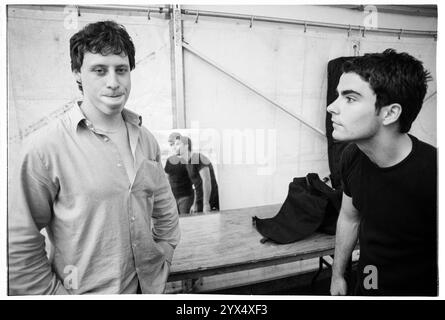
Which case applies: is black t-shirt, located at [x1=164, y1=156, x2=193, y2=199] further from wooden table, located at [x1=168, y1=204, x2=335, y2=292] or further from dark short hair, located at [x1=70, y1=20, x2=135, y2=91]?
dark short hair, located at [x1=70, y1=20, x2=135, y2=91]

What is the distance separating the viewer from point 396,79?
39.2 inches

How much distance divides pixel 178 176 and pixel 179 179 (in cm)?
1

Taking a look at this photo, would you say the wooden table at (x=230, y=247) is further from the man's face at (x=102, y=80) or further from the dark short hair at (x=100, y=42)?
the dark short hair at (x=100, y=42)

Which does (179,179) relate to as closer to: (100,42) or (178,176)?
(178,176)

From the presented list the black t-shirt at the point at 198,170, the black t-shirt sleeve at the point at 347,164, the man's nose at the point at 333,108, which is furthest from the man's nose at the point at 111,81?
the black t-shirt sleeve at the point at 347,164

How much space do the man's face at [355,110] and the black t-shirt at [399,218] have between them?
0.09 metres

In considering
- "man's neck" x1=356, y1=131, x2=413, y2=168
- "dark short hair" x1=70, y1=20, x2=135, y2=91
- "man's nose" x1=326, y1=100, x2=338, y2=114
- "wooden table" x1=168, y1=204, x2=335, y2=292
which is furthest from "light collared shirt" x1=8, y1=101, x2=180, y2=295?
"man's neck" x1=356, y1=131, x2=413, y2=168

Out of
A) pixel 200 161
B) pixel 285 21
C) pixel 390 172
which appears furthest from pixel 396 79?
pixel 200 161

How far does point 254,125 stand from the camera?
4.17ft

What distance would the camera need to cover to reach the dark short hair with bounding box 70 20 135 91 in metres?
0.94

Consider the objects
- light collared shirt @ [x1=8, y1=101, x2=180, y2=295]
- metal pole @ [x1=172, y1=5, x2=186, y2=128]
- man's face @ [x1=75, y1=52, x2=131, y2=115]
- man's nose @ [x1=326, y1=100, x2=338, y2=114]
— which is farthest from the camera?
metal pole @ [x1=172, y1=5, x2=186, y2=128]

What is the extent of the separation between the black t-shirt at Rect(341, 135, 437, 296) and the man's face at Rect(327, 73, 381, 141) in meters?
0.09
